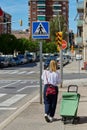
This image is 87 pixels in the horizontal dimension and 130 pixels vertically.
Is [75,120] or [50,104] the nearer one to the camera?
[75,120]

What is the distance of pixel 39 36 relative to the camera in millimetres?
18000

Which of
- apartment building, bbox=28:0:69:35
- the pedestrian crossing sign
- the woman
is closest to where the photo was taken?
the woman

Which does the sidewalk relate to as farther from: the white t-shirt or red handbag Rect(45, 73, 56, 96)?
the white t-shirt

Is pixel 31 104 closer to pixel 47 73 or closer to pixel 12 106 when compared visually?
pixel 12 106

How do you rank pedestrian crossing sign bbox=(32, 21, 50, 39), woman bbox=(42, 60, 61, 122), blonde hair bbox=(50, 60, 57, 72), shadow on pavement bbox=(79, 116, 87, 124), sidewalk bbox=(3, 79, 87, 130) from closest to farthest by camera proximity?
sidewalk bbox=(3, 79, 87, 130) < shadow on pavement bbox=(79, 116, 87, 124) < blonde hair bbox=(50, 60, 57, 72) < woman bbox=(42, 60, 61, 122) < pedestrian crossing sign bbox=(32, 21, 50, 39)

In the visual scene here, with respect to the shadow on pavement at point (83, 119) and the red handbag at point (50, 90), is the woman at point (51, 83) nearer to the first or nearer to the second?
the red handbag at point (50, 90)

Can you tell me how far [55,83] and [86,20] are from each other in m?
53.2

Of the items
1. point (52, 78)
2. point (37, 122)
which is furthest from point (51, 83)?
point (37, 122)

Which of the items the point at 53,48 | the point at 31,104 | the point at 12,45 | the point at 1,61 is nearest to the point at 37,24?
the point at 31,104

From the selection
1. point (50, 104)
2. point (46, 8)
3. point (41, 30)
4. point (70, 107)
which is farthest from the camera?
point (46, 8)

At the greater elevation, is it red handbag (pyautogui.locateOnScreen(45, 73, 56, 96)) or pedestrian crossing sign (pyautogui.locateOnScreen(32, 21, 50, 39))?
pedestrian crossing sign (pyautogui.locateOnScreen(32, 21, 50, 39))

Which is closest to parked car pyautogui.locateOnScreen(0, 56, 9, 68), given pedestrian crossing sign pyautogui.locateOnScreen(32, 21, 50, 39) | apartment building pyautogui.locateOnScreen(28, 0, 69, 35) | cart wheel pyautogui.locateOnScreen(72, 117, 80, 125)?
pedestrian crossing sign pyautogui.locateOnScreen(32, 21, 50, 39)

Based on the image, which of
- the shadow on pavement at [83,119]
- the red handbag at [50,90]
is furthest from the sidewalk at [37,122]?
the red handbag at [50,90]

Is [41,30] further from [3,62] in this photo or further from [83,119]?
[3,62]
